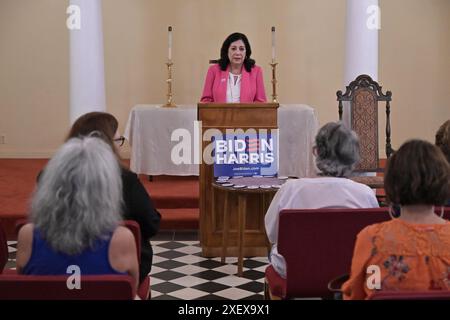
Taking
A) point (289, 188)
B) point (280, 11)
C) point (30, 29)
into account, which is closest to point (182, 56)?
point (280, 11)

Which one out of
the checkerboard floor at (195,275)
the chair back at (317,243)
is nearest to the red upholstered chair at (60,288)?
the chair back at (317,243)

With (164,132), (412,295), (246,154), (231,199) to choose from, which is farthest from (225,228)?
(412,295)

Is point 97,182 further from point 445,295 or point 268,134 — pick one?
point 268,134

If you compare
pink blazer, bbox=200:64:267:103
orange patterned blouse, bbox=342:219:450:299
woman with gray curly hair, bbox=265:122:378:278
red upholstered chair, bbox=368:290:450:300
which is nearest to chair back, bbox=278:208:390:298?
woman with gray curly hair, bbox=265:122:378:278

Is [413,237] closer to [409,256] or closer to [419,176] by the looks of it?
[409,256]

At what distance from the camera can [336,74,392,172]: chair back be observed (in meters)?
7.51

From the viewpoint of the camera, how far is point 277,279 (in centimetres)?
400

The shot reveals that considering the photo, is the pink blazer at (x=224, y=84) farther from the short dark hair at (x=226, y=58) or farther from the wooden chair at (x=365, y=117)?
the wooden chair at (x=365, y=117)

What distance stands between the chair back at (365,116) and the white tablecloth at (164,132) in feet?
2.25

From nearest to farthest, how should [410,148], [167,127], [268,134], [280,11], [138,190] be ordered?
[410,148]
[138,190]
[268,134]
[167,127]
[280,11]

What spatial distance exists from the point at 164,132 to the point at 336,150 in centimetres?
465

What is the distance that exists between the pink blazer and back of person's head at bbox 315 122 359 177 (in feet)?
11.5

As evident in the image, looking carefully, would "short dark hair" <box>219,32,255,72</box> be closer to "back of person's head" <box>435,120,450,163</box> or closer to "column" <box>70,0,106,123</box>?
"column" <box>70,0,106,123</box>

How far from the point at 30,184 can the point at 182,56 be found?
2.99 m
